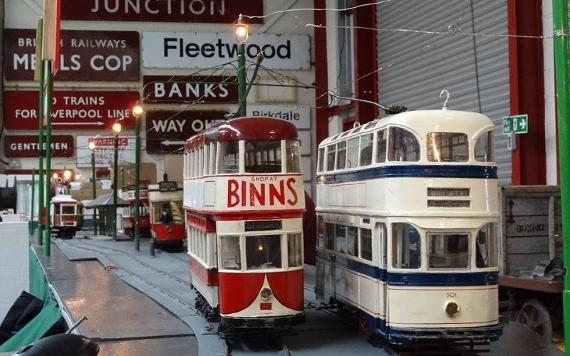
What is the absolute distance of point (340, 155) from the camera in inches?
573

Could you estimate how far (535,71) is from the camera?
19.1 metres

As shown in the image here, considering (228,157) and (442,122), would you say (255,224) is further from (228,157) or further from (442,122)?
(442,122)

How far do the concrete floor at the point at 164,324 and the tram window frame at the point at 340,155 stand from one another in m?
3.17

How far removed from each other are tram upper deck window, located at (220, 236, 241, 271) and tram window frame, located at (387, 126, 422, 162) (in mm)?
3029

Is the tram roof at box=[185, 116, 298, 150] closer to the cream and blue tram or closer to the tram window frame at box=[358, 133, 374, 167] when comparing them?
the tram window frame at box=[358, 133, 374, 167]

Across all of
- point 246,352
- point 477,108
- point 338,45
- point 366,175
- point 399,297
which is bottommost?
point 246,352

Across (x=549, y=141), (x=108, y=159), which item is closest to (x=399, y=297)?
(x=549, y=141)

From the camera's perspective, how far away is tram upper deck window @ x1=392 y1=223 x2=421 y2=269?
440 inches

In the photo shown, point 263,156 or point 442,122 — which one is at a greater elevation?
point 442,122

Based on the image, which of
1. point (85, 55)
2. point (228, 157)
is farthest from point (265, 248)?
point (85, 55)

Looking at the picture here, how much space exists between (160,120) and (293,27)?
8.71 metres

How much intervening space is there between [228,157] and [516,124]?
9.14 metres

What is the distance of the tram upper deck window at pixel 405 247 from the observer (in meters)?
11.2

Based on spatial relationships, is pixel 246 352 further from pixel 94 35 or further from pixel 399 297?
pixel 94 35
